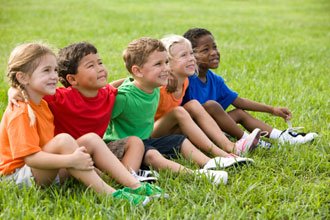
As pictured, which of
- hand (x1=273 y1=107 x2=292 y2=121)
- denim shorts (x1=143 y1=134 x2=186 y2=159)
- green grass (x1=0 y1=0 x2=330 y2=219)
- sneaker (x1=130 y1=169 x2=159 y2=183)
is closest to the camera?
green grass (x1=0 y1=0 x2=330 y2=219)

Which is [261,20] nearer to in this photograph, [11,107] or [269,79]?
[269,79]

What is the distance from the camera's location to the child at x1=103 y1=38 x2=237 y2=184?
4.02 meters

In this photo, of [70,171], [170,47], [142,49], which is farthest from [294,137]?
[70,171]

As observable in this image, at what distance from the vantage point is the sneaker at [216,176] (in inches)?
139

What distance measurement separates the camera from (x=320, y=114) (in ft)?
17.9

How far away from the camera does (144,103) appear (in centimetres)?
406

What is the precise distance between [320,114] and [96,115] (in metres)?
2.56

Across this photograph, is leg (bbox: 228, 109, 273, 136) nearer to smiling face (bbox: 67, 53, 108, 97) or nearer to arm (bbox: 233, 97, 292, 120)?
arm (bbox: 233, 97, 292, 120)

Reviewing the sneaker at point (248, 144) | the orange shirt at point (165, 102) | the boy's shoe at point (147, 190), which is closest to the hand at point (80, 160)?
the boy's shoe at point (147, 190)

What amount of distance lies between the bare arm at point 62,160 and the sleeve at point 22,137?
4 centimetres

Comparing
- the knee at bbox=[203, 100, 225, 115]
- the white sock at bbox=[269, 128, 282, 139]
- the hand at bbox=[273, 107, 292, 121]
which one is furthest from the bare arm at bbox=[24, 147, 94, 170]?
the hand at bbox=[273, 107, 292, 121]

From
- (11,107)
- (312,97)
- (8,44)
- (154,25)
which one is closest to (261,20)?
(154,25)

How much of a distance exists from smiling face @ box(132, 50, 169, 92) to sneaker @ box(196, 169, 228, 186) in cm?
80

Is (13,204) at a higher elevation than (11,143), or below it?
below
